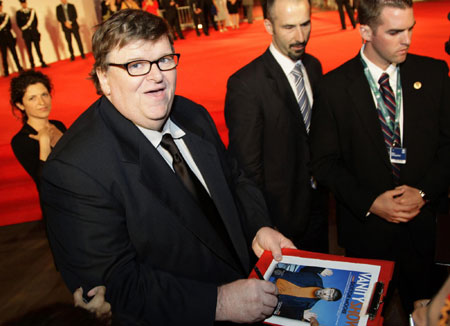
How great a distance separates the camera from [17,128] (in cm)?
612

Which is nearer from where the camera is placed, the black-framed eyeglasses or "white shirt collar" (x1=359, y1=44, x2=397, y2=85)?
the black-framed eyeglasses

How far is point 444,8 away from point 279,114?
10686 millimetres

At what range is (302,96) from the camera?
107 inches

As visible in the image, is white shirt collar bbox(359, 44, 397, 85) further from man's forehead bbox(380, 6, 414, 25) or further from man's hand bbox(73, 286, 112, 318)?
man's hand bbox(73, 286, 112, 318)

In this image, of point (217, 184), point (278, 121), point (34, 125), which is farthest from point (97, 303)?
point (34, 125)

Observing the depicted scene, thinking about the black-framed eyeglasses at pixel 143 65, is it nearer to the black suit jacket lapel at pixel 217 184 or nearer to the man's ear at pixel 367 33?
the black suit jacket lapel at pixel 217 184

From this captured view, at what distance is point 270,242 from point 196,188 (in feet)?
1.18

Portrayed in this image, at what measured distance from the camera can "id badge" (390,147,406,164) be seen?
215cm

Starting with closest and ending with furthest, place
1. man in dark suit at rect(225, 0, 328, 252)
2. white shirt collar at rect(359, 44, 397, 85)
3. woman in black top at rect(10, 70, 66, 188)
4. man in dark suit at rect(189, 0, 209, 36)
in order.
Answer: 1. white shirt collar at rect(359, 44, 397, 85)
2. man in dark suit at rect(225, 0, 328, 252)
3. woman in black top at rect(10, 70, 66, 188)
4. man in dark suit at rect(189, 0, 209, 36)

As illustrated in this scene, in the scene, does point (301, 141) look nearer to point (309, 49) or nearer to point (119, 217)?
point (119, 217)

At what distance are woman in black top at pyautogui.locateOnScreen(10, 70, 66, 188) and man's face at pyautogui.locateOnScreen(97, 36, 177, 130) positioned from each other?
199 centimetres

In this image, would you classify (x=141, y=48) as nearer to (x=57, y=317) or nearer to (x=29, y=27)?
(x=57, y=317)

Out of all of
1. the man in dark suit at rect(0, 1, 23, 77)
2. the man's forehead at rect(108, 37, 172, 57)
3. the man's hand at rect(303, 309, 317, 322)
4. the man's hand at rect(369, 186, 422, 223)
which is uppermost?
the man in dark suit at rect(0, 1, 23, 77)

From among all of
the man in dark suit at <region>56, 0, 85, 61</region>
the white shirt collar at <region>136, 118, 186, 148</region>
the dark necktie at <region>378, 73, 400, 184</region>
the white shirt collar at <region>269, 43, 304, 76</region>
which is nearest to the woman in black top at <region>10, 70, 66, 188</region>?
the white shirt collar at <region>269, 43, 304, 76</region>
